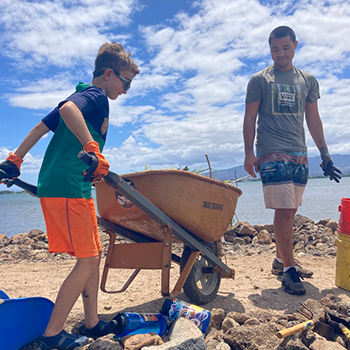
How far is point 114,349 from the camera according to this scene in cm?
202

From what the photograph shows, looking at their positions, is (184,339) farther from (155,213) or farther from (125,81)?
(125,81)

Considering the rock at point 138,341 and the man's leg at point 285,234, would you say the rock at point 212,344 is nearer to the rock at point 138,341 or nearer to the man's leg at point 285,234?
the rock at point 138,341

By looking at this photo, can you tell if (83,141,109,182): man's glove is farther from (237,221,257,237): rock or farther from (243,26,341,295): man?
(237,221,257,237): rock

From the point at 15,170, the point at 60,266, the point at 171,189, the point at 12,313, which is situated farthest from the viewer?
the point at 60,266

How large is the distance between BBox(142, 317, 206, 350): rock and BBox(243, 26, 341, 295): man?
4.93 feet

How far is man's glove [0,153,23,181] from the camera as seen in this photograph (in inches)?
89.2

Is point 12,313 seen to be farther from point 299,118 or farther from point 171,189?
point 299,118

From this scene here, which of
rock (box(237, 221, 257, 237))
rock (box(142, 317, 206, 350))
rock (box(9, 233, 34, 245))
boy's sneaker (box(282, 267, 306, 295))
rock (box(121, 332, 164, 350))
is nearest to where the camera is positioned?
rock (box(142, 317, 206, 350))

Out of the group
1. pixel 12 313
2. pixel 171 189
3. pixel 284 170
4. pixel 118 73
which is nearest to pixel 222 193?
pixel 171 189

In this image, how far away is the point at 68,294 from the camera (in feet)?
6.72

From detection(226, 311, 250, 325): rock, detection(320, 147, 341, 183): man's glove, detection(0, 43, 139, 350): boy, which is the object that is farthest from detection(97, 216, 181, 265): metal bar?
detection(320, 147, 341, 183): man's glove

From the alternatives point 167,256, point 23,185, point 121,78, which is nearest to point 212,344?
point 167,256

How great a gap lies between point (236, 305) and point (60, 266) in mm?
2761

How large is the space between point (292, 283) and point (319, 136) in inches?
65.5
